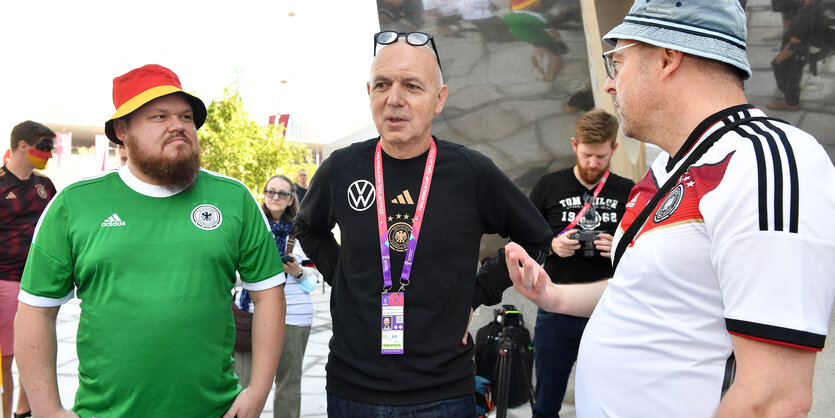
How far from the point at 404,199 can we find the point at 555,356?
2.16 m

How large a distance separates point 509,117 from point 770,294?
4.88m

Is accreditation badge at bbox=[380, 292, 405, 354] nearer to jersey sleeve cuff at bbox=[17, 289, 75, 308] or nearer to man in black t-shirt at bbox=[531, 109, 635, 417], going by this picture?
jersey sleeve cuff at bbox=[17, 289, 75, 308]

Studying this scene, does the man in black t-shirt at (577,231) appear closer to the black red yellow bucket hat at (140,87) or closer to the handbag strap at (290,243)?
the handbag strap at (290,243)

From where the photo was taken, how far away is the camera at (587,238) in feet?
12.3

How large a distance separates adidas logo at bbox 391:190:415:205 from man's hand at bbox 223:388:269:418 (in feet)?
3.10

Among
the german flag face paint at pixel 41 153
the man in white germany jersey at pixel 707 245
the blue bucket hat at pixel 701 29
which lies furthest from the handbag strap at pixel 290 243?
the blue bucket hat at pixel 701 29

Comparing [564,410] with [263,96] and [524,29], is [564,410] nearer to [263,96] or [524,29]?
[524,29]

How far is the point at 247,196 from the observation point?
2.48 m

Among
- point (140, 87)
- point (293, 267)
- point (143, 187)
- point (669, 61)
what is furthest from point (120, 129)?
point (669, 61)

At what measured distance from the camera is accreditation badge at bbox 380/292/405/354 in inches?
86.7

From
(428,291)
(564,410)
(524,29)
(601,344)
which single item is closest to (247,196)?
(428,291)

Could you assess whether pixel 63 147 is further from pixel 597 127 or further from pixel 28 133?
pixel 597 127

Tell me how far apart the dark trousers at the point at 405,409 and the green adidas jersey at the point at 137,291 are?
462mm

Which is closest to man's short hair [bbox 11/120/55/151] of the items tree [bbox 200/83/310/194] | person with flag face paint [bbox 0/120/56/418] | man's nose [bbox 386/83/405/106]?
person with flag face paint [bbox 0/120/56/418]
